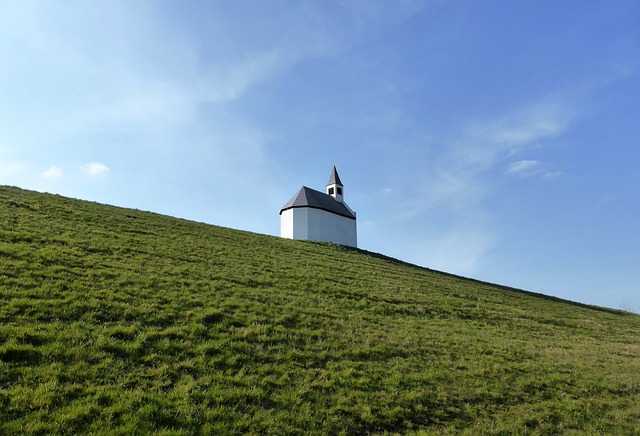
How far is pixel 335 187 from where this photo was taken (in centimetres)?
7712

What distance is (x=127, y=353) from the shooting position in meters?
10.5

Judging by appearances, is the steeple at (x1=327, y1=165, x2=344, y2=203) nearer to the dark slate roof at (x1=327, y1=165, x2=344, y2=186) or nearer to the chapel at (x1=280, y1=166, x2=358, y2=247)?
the dark slate roof at (x1=327, y1=165, x2=344, y2=186)

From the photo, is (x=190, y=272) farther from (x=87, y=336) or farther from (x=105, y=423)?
(x=105, y=423)

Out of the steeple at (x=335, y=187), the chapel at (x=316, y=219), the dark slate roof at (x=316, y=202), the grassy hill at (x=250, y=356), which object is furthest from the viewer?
the steeple at (x=335, y=187)

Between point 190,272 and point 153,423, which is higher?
point 190,272

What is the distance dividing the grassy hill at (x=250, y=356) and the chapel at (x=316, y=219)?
38.8 m

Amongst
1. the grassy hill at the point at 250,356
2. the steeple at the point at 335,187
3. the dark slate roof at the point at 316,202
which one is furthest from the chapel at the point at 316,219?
the grassy hill at the point at 250,356

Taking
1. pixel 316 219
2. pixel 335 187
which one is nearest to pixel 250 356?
pixel 316 219

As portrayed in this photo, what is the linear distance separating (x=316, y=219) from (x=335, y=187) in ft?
47.9

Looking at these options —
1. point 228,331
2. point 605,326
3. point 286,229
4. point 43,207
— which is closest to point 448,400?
point 228,331

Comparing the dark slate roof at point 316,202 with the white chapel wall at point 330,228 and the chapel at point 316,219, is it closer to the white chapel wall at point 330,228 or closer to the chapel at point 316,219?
the chapel at point 316,219

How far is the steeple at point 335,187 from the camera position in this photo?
252 ft

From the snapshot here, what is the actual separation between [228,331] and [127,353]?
11.5 ft

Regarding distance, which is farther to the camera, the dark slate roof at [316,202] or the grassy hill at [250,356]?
the dark slate roof at [316,202]
